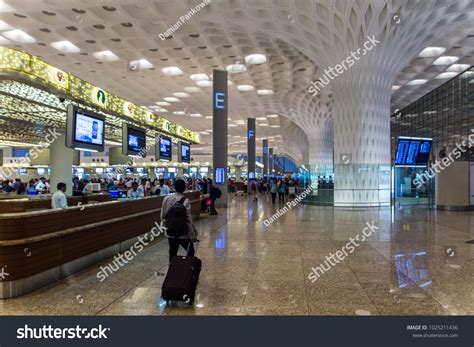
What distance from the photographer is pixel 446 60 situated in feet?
81.6

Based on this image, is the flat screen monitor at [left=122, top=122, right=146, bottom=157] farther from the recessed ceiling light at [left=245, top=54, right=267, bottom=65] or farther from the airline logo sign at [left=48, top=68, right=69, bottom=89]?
the recessed ceiling light at [left=245, top=54, right=267, bottom=65]

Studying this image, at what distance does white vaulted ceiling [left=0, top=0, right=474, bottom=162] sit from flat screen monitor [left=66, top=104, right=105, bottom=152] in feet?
22.8

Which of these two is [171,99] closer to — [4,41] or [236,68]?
[236,68]

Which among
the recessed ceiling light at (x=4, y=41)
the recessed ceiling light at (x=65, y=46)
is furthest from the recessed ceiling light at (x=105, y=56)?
the recessed ceiling light at (x=4, y=41)

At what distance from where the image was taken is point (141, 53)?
23.2 meters

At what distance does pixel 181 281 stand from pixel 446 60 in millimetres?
25401

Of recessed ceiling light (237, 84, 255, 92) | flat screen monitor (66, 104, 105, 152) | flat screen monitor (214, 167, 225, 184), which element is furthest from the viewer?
recessed ceiling light (237, 84, 255, 92)

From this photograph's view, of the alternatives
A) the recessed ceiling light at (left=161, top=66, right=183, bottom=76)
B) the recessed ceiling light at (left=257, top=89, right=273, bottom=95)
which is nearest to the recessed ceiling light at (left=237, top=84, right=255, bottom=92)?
the recessed ceiling light at (left=257, top=89, right=273, bottom=95)

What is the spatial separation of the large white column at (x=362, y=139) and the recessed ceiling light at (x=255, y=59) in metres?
6.36

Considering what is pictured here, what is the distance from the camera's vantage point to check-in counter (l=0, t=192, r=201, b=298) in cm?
502

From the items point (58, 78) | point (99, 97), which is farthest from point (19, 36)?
point (58, 78)

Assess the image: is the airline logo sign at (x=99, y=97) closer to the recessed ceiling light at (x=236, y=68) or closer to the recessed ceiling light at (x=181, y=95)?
the recessed ceiling light at (x=236, y=68)

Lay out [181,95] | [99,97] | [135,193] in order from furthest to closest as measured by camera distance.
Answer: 1. [181,95]
2. [99,97]
3. [135,193]

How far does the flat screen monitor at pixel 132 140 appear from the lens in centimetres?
1517
